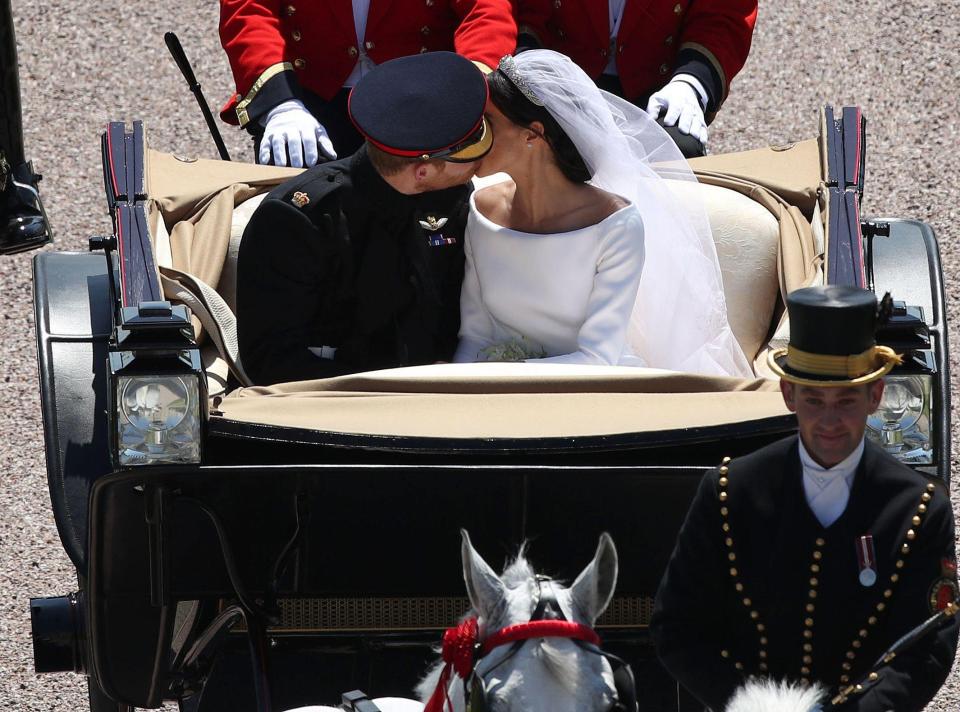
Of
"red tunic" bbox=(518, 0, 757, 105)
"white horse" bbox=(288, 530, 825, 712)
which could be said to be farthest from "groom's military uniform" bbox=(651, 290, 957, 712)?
"red tunic" bbox=(518, 0, 757, 105)

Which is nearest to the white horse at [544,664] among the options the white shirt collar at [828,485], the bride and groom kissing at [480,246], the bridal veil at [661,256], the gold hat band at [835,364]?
the white shirt collar at [828,485]

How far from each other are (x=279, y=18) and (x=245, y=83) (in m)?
0.22

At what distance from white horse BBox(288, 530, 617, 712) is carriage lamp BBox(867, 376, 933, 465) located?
0.87 metres

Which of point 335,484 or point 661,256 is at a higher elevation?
point 661,256

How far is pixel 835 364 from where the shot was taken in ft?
7.07

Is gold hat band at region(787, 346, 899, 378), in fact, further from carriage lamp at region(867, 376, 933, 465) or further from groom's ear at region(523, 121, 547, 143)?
groom's ear at region(523, 121, 547, 143)

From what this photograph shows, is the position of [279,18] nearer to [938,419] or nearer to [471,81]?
[471,81]

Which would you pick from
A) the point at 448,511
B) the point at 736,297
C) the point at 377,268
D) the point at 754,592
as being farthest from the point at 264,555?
the point at 736,297

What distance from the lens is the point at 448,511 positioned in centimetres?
289

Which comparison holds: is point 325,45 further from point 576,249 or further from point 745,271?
point 745,271

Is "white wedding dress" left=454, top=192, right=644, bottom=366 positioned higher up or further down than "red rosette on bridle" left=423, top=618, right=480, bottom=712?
higher up

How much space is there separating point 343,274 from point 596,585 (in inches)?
60.4

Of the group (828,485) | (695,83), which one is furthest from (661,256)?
(828,485)

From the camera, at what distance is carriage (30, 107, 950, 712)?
280 cm
